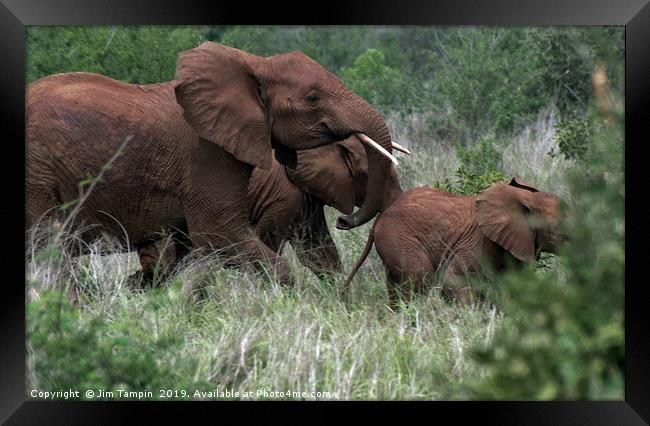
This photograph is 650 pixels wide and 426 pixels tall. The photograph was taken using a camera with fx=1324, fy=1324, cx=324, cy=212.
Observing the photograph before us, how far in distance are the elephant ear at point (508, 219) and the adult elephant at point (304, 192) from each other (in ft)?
2.09

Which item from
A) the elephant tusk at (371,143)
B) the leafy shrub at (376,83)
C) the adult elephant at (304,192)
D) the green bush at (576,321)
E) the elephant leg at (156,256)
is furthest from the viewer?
the leafy shrub at (376,83)

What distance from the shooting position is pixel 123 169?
741cm

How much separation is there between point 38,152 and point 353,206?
6.40ft

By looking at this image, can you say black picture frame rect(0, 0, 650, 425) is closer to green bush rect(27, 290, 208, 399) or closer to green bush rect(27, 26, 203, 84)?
green bush rect(27, 290, 208, 399)

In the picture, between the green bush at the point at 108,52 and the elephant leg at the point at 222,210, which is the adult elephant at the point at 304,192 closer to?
the elephant leg at the point at 222,210

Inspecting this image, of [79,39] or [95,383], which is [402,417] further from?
[79,39]

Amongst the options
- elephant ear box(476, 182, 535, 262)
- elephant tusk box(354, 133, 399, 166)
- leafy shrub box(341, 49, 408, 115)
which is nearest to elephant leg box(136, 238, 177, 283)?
elephant tusk box(354, 133, 399, 166)

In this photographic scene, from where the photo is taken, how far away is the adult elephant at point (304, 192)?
7.99 metres

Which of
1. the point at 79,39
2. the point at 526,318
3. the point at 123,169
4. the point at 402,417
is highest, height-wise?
the point at 79,39

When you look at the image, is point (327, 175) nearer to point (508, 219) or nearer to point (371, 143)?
point (371, 143)

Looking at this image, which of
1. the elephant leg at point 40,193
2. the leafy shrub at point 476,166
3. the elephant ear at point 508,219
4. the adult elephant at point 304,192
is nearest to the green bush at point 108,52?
the leafy shrub at point 476,166
